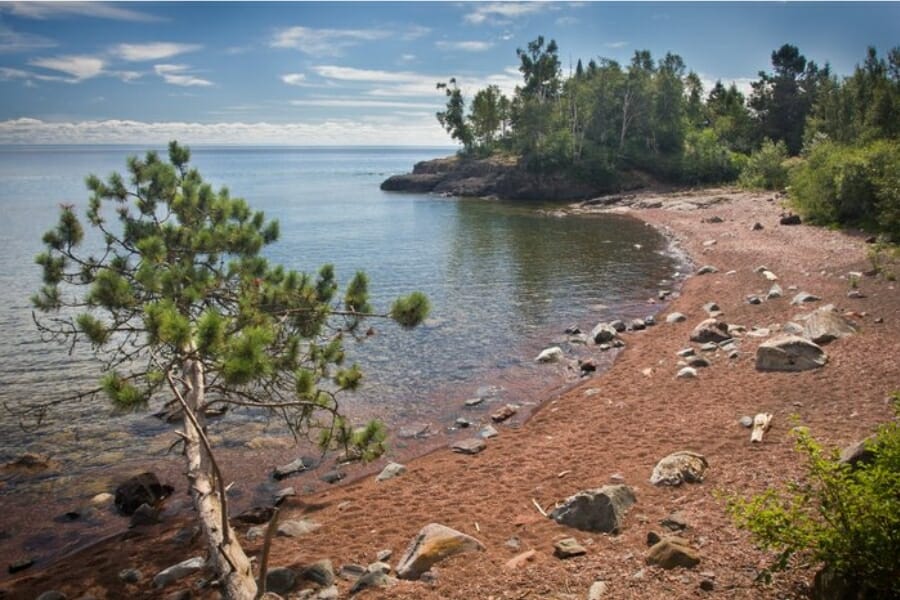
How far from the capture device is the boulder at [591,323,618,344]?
22.5 m

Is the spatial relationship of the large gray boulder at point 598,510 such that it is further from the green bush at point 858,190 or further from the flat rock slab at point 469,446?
the green bush at point 858,190

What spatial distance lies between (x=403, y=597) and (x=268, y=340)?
3828 mm

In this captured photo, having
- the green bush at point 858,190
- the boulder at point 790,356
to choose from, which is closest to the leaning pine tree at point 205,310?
the boulder at point 790,356

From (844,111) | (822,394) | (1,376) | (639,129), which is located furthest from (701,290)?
(639,129)

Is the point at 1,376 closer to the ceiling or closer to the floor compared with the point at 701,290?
closer to the floor

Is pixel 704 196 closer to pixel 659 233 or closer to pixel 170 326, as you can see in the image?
pixel 659 233

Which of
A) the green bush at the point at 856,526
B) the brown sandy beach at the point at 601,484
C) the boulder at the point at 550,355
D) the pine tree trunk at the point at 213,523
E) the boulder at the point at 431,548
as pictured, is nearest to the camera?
the green bush at the point at 856,526

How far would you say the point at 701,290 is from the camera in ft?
92.5

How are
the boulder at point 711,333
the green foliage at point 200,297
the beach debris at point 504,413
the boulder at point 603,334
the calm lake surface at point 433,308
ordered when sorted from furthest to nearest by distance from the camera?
the boulder at point 603,334 → the boulder at point 711,333 → the calm lake surface at point 433,308 → the beach debris at point 504,413 → the green foliage at point 200,297

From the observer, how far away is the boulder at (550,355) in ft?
68.3

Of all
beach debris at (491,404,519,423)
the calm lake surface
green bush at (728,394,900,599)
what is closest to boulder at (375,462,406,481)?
the calm lake surface

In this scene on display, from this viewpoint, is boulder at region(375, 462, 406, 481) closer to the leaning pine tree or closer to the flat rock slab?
the flat rock slab

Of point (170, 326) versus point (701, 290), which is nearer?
point (170, 326)

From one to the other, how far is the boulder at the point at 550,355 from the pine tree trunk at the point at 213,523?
12403mm
